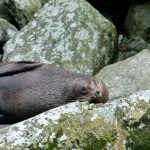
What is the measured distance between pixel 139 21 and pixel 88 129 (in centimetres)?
835

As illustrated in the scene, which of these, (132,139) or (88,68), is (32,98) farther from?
(88,68)

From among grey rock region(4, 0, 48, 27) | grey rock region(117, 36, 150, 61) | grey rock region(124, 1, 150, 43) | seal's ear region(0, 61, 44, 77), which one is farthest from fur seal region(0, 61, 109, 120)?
grey rock region(124, 1, 150, 43)

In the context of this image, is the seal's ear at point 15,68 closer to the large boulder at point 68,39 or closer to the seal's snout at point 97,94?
the seal's snout at point 97,94

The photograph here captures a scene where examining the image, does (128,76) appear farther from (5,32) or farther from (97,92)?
(5,32)

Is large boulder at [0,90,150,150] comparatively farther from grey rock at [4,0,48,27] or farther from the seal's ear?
grey rock at [4,0,48,27]

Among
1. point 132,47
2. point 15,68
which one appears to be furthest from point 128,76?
point 132,47

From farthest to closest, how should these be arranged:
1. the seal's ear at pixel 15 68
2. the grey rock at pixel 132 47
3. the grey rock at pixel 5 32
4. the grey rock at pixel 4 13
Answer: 1. the grey rock at pixel 4 13
2. the grey rock at pixel 5 32
3. the grey rock at pixel 132 47
4. the seal's ear at pixel 15 68

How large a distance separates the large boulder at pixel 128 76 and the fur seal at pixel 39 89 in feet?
5.21

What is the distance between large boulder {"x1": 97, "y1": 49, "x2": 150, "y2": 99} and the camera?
7.67m

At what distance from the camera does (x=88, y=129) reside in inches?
174

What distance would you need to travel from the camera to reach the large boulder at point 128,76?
7672mm

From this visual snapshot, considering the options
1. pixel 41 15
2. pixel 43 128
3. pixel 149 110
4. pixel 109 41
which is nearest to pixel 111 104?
pixel 149 110

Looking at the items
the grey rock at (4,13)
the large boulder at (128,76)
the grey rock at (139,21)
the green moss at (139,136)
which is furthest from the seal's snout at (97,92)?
the grey rock at (4,13)

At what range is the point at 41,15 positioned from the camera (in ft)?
35.2
